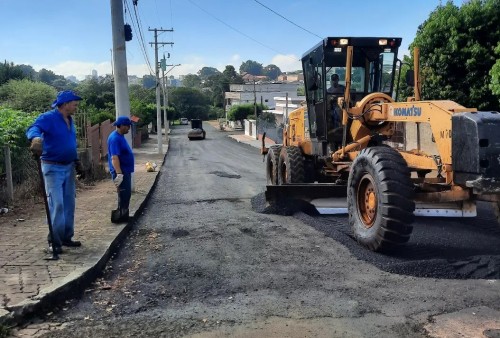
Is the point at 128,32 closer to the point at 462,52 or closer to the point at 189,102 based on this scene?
the point at 462,52

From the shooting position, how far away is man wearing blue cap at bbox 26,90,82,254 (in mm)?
5844

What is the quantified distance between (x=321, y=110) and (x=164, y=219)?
3379 mm

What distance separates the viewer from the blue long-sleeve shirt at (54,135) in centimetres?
581

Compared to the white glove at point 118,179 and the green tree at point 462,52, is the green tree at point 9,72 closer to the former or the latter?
the green tree at point 462,52

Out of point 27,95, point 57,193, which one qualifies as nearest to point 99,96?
point 27,95

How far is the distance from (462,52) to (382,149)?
9.78m

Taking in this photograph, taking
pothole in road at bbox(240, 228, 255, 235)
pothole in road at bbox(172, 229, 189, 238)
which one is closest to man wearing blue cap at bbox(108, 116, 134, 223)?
pothole in road at bbox(172, 229, 189, 238)

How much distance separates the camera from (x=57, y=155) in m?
5.91

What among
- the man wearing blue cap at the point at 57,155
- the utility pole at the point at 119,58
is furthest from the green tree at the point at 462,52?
the man wearing blue cap at the point at 57,155

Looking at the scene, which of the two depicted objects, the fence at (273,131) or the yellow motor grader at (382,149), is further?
the fence at (273,131)

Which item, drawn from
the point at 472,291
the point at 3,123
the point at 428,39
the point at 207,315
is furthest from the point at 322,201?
the point at 428,39

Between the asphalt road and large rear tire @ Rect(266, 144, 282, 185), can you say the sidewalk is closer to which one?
the asphalt road

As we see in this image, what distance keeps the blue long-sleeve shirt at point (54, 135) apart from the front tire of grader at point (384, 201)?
357cm

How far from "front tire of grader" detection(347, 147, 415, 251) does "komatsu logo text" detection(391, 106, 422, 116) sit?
1.98 feet
